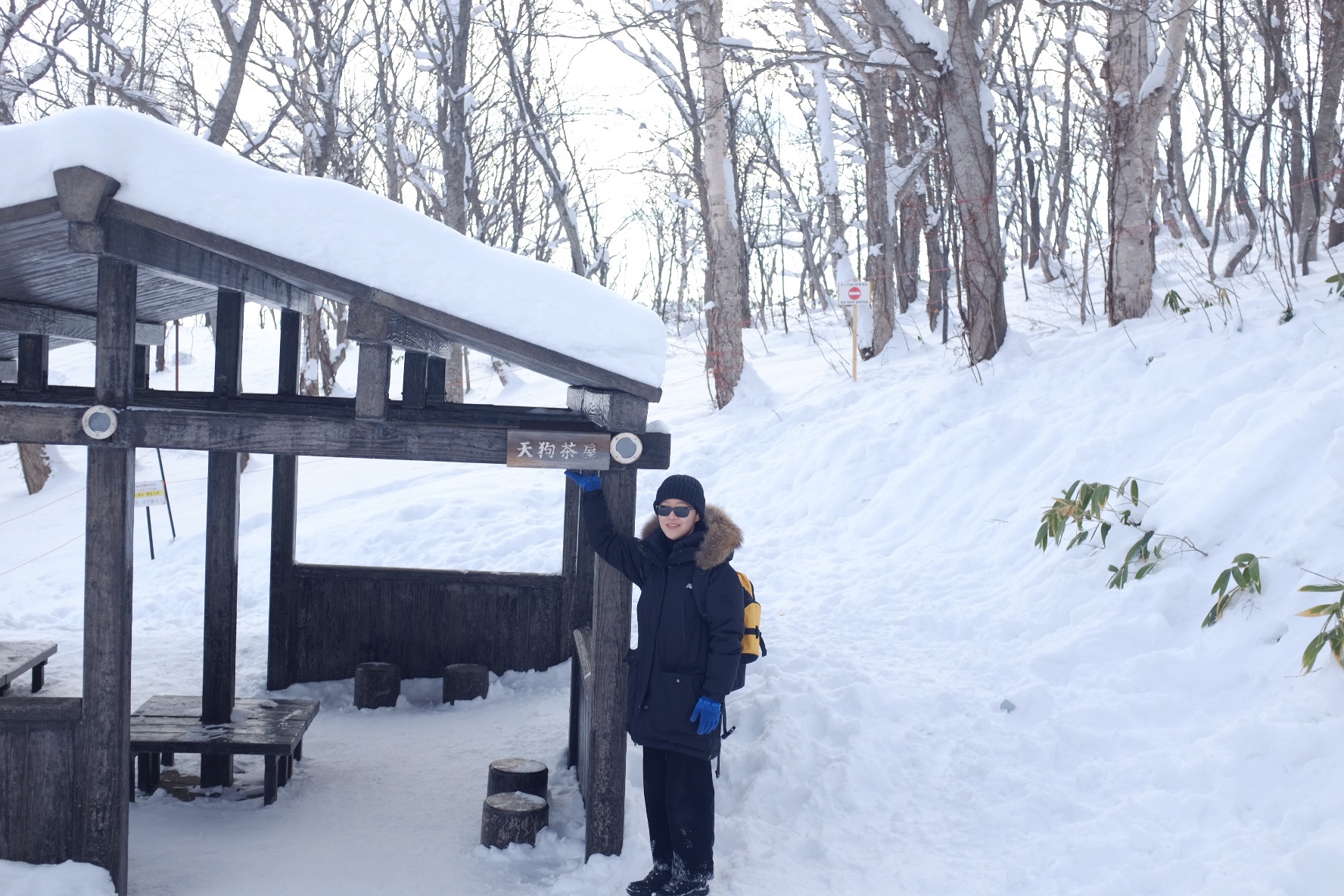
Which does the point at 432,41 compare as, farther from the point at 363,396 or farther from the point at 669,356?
the point at 363,396

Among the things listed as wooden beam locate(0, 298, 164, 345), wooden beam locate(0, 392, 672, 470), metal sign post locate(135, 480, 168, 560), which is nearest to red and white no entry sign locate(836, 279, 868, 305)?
metal sign post locate(135, 480, 168, 560)

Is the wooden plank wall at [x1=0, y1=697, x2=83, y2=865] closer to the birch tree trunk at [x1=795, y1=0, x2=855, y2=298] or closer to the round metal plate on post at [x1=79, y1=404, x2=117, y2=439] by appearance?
the round metal plate on post at [x1=79, y1=404, x2=117, y2=439]

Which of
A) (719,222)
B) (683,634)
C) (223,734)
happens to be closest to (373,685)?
(223,734)

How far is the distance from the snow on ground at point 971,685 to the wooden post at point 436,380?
86.3 inches

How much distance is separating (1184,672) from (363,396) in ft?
13.5

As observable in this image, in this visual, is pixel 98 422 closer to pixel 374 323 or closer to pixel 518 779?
pixel 374 323

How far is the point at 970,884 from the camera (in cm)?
407

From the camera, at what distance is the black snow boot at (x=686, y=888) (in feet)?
13.3

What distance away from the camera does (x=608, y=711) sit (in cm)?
442

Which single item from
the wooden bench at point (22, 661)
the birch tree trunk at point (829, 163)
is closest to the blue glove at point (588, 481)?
the wooden bench at point (22, 661)

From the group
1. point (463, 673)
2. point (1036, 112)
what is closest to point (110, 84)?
point (463, 673)

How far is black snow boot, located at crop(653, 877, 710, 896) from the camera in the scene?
406 centimetres

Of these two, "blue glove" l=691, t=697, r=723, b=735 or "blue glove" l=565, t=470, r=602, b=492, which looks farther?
"blue glove" l=565, t=470, r=602, b=492

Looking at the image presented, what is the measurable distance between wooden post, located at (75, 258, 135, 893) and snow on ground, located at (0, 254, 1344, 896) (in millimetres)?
459
